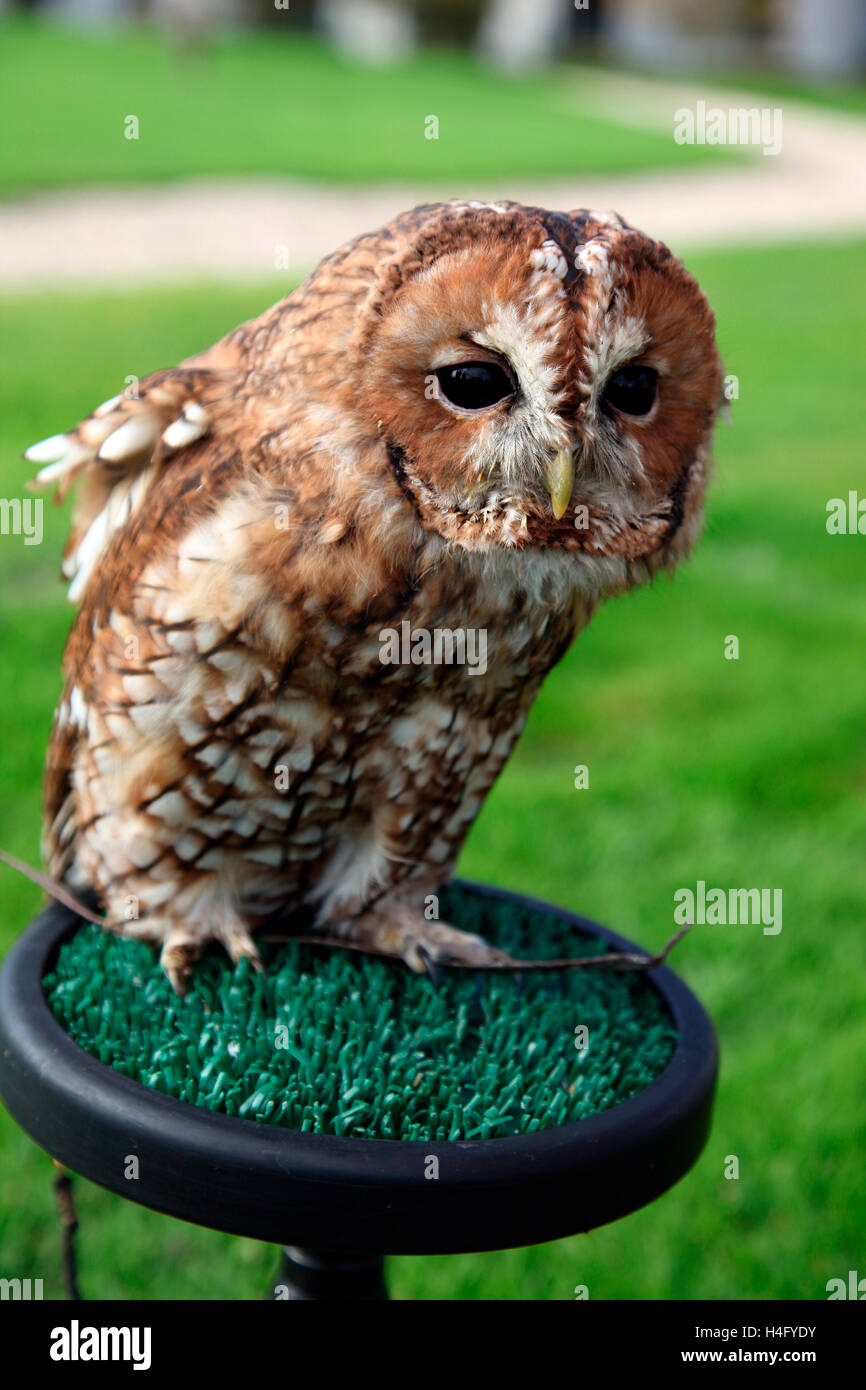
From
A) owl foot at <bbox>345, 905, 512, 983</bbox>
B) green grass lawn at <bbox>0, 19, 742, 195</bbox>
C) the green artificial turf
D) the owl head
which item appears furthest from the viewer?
green grass lawn at <bbox>0, 19, 742, 195</bbox>

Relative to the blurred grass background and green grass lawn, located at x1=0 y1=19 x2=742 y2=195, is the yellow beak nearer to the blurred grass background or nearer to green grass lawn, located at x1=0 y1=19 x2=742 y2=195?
the blurred grass background

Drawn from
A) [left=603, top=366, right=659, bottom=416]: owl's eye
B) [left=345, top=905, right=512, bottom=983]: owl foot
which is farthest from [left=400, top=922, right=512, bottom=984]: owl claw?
[left=603, top=366, right=659, bottom=416]: owl's eye

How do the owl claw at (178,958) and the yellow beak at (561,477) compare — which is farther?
the owl claw at (178,958)

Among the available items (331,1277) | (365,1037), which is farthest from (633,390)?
(331,1277)

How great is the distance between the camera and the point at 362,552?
1.32m

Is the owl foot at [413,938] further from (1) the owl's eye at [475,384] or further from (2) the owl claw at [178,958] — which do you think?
(1) the owl's eye at [475,384]

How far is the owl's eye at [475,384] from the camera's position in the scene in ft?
3.95

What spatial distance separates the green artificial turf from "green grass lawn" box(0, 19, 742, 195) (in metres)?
10.7

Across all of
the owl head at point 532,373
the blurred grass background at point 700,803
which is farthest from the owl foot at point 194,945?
the blurred grass background at point 700,803

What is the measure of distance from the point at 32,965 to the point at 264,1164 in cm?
49

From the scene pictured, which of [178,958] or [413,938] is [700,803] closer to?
[413,938]

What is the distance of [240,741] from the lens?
1.46 meters

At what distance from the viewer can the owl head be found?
46.0 inches

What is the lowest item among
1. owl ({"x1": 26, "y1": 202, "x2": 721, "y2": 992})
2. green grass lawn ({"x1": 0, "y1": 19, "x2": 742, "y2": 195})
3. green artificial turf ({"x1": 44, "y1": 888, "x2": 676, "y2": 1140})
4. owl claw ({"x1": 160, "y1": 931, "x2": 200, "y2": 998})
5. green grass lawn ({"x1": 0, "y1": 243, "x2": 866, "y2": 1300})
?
green grass lawn ({"x1": 0, "y1": 243, "x2": 866, "y2": 1300})
